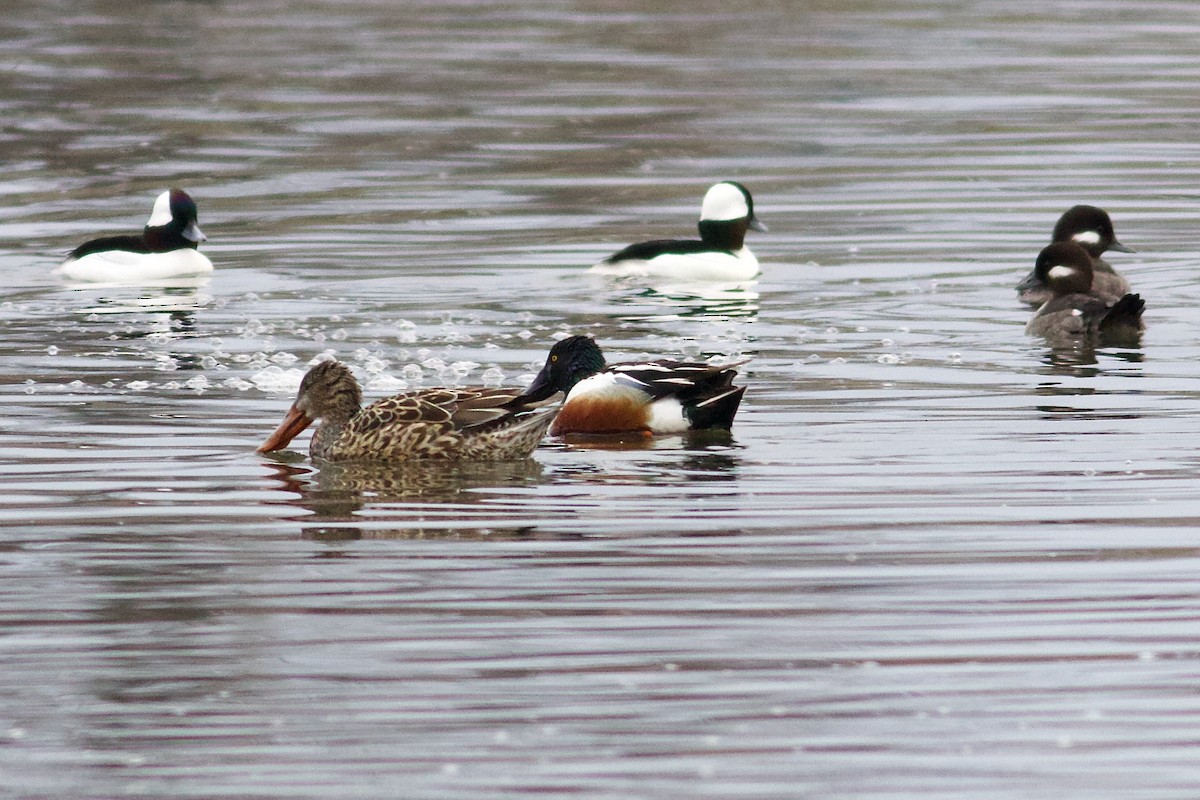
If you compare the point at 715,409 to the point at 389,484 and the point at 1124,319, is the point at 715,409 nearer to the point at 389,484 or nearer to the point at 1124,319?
the point at 389,484

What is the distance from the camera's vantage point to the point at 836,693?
21.4ft

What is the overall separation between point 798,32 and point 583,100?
10.9m

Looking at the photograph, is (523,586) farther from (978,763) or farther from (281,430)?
(281,430)

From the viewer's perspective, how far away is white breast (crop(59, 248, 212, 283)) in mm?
17297

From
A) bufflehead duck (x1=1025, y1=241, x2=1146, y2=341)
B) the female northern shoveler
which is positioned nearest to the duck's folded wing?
the female northern shoveler

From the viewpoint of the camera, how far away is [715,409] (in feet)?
36.3

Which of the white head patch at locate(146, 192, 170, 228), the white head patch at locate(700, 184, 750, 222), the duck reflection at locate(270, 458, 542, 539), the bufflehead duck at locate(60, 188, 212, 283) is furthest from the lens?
the white head patch at locate(700, 184, 750, 222)

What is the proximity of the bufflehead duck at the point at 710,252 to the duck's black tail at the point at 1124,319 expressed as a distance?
405 cm

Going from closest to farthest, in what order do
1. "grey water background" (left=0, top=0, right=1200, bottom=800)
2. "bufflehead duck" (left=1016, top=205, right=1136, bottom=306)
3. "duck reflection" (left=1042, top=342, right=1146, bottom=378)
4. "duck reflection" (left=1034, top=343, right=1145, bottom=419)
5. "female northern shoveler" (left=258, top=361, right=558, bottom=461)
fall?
"grey water background" (left=0, top=0, right=1200, bottom=800), "female northern shoveler" (left=258, top=361, right=558, bottom=461), "duck reflection" (left=1034, top=343, right=1145, bottom=419), "duck reflection" (left=1042, top=342, right=1146, bottom=378), "bufflehead duck" (left=1016, top=205, right=1136, bottom=306)

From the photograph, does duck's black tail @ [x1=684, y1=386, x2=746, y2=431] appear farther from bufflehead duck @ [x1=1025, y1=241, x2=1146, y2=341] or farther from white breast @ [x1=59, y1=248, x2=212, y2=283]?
white breast @ [x1=59, y1=248, x2=212, y2=283]

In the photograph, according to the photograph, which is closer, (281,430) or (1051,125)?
(281,430)

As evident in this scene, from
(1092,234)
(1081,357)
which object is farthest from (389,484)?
(1092,234)

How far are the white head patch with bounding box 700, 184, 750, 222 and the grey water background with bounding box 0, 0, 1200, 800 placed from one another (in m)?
0.65

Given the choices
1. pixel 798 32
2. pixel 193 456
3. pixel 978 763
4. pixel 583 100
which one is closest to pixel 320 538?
pixel 193 456
